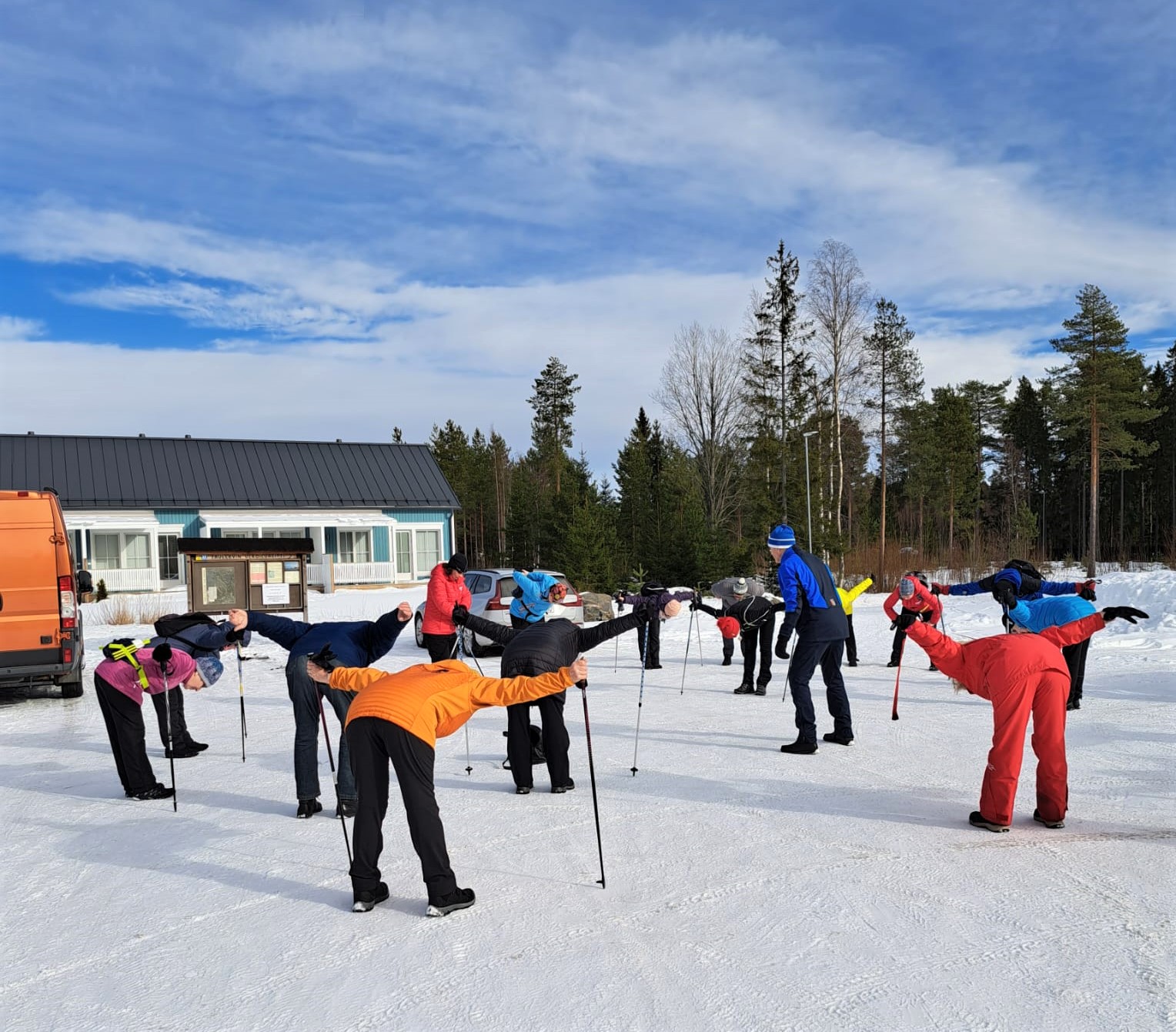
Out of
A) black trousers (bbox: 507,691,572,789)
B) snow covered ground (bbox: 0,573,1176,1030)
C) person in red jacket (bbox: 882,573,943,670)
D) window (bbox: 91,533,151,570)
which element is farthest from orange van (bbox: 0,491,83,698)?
window (bbox: 91,533,151,570)

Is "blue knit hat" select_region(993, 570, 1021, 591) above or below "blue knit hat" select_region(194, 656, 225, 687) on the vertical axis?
above

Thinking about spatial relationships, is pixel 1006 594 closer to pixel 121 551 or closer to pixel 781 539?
pixel 781 539

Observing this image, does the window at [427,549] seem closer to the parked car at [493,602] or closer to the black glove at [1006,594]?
the parked car at [493,602]

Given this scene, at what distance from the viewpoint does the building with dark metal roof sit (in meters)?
35.3

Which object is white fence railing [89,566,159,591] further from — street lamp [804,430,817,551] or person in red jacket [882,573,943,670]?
person in red jacket [882,573,943,670]

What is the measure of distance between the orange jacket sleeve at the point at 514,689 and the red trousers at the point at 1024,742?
9.18 ft

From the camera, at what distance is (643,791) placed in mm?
7117

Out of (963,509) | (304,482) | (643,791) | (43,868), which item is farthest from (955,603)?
(963,509)

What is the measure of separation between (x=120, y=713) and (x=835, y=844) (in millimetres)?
5348

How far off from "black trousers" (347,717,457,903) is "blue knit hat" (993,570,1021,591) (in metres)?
5.66

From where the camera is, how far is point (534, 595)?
31.2 ft

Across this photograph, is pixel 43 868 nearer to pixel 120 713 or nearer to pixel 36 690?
pixel 120 713

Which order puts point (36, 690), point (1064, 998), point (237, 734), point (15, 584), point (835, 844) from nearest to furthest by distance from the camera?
1. point (1064, 998)
2. point (835, 844)
3. point (237, 734)
4. point (15, 584)
5. point (36, 690)

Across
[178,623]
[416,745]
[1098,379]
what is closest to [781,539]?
[416,745]
